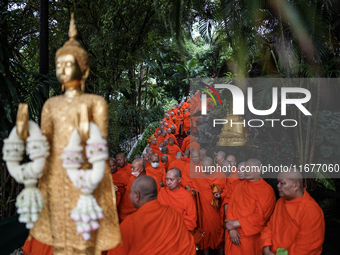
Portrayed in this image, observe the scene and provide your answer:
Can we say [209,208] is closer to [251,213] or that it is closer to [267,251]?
[251,213]

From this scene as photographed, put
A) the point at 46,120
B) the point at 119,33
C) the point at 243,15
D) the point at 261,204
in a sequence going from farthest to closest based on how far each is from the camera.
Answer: the point at 119,33 → the point at 243,15 → the point at 261,204 → the point at 46,120

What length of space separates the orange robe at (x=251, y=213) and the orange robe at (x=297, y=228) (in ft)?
1.50

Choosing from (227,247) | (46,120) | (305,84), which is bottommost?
(227,247)

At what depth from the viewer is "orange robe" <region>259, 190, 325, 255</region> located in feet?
9.53

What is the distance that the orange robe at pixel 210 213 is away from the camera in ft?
17.7

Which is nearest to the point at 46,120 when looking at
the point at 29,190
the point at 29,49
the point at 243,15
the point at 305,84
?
the point at 29,190

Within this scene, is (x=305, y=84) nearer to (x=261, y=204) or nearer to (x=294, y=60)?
(x=294, y=60)

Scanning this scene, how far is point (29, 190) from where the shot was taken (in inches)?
74.0

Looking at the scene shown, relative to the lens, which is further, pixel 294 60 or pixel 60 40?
pixel 294 60

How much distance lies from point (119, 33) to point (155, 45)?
2.36 metres

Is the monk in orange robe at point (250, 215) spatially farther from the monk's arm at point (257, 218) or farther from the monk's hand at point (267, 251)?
the monk's hand at point (267, 251)

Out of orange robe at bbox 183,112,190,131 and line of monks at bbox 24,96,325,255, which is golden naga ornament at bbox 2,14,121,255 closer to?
line of monks at bbox 24,96,325,255

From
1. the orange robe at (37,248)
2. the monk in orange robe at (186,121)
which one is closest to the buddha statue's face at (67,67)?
the orange robe at (37,248)

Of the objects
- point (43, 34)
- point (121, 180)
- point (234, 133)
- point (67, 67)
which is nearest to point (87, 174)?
point (67, 67)
